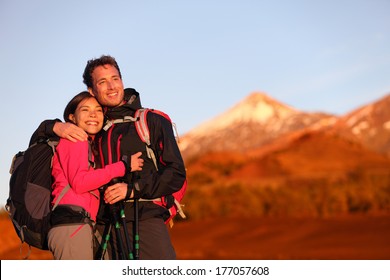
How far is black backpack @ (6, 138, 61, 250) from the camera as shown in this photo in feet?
16.3

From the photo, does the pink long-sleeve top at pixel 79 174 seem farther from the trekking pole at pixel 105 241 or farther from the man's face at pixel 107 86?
the man's face at pixel 107 86

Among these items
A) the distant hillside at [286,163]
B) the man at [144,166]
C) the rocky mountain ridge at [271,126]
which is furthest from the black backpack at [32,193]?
the rocky mountain ridge at [271,126]

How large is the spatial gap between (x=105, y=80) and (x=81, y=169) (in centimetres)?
70

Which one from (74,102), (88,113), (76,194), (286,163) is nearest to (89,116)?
(88,113)

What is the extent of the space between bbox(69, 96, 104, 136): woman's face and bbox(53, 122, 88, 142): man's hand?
0.39 feet

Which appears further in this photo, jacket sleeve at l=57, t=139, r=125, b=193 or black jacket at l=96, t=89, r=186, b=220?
black jacket at l=96, t=89, r=186, b=220

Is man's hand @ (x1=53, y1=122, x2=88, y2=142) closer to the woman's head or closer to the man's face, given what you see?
the woman's head

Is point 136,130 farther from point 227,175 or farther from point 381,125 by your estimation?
point 381,125

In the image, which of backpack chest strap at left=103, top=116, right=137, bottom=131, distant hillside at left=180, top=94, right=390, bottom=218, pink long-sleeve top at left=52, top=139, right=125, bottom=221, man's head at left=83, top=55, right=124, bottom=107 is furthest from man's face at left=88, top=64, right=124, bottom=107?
distant hillside at left=180, top=94, right=390, bottom=218

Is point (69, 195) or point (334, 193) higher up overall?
point (69, 195)

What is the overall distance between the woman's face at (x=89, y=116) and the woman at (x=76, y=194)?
13 cm

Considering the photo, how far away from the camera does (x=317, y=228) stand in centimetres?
1883

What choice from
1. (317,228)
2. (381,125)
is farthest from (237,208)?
(381,125)

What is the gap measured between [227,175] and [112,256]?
33.3 meters
